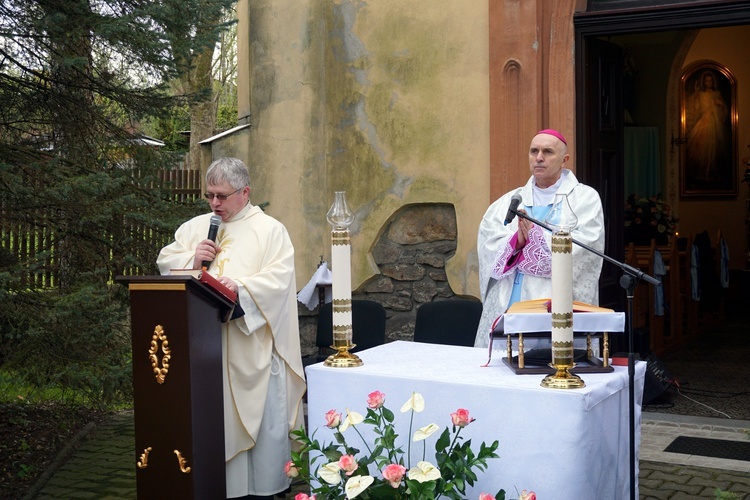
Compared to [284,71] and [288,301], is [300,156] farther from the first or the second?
[288,301]

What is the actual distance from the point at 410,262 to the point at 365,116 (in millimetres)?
1193

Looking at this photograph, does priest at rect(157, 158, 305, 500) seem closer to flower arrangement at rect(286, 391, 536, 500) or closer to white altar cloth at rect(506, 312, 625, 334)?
flower arrangement at rect(286, 391, 536, 500)

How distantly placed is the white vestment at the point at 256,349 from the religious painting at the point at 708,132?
9.49m

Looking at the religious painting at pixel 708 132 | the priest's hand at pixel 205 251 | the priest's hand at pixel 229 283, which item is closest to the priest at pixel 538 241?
the priest's hand at pixel 229 283

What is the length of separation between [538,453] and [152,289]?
1743mm

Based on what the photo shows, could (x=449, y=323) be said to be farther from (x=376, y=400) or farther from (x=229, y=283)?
(x=376, y=400)

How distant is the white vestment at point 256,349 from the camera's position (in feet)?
14.7

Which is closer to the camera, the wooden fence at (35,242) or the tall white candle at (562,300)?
the tall white candle at (562,300)

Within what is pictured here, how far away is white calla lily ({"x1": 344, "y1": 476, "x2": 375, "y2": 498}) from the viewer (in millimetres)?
3006

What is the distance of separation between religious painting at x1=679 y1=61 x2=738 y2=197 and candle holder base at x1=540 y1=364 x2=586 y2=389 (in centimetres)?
1039

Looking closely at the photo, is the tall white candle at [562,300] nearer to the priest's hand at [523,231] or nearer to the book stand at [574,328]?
the book stand at [574,328]

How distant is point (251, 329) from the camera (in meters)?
4.42

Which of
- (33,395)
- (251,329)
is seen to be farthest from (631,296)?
(33,395)

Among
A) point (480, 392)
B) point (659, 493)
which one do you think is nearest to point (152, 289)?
point (480, 392)
